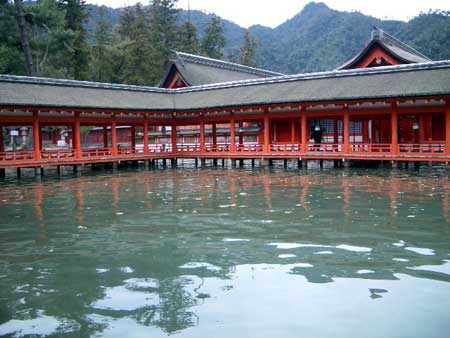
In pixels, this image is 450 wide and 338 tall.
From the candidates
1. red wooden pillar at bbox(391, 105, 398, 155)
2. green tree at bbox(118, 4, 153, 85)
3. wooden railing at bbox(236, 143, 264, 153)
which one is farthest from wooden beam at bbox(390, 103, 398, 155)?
green tree at bbox(118, 4, 153, 85)

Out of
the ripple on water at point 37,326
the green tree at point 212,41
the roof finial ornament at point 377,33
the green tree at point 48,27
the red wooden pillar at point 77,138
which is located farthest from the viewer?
the green tree at point 212,41

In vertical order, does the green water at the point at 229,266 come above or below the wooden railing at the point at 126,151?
below

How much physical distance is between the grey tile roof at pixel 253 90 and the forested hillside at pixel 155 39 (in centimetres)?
1004

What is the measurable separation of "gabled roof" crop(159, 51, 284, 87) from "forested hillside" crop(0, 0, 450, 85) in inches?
327

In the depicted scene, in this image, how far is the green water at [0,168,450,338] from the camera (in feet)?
24.0

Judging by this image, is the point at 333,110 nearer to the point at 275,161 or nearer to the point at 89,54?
the point at 275,161

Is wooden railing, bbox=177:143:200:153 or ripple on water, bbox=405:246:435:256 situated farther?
wooden railing, bbox=177:143:200:153

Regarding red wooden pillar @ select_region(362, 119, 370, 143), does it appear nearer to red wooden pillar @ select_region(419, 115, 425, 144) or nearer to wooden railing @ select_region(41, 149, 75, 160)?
red wooden pillar @ select_region(419, 115, 425, 144)

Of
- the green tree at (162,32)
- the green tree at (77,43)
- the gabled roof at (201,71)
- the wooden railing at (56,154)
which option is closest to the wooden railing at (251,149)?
the wooden railing at (56,154)

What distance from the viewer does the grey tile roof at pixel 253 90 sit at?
27016 millimetres

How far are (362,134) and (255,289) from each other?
29.0m

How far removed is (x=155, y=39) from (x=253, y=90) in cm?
4008

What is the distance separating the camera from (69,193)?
2109 centimetres

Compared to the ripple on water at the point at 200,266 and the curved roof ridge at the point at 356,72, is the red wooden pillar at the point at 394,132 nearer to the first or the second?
the curved roof ridge at the point at 356,72
